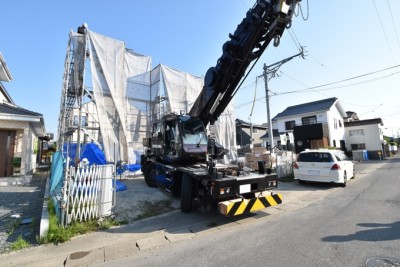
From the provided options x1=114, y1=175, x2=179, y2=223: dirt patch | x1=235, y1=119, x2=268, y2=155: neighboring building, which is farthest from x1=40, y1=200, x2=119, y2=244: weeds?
x1=235, y1=119, x2=268, y2=155: neighboring building

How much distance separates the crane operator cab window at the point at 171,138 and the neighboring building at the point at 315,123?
1884cm

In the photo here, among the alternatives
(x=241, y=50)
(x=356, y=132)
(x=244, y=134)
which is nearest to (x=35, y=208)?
(x=241, y=50)

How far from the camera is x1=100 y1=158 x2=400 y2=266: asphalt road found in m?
3.10

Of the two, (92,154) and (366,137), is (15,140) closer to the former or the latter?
(92,154)

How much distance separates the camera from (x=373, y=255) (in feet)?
10.2

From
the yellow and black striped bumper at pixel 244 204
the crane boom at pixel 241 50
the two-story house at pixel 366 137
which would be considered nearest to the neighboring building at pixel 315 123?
the two-story house at pixel 366 137

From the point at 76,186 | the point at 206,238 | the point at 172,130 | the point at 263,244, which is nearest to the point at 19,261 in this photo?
the point at 76,186

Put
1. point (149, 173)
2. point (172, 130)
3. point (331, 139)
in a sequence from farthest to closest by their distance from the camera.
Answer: point (331, 139), point (149, 173), point (172, 130)

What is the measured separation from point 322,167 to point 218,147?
4.35 metres

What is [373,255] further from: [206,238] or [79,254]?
[79,254]

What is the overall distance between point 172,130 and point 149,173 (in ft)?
7.73

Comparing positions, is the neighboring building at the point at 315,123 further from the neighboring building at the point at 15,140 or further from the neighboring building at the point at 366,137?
the neighboring building at the point at 15,140

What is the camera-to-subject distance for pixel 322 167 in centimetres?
846

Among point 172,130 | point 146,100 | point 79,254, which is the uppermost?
point 146,100
